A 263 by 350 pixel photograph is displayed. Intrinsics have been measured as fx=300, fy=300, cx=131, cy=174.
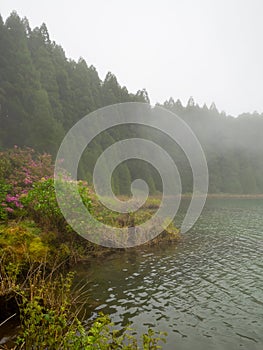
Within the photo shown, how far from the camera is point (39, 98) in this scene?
50125 millimetres

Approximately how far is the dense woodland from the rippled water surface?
3389cm

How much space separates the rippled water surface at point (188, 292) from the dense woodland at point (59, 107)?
33.9 m

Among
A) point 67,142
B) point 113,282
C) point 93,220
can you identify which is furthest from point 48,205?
point 67,142

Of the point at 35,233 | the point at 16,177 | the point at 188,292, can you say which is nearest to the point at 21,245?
the point at 35,233

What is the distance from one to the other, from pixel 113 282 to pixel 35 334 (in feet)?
23.7

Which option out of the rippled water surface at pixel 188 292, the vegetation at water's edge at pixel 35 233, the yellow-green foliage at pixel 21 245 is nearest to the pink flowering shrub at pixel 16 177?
the vegetation at water's edge at pixel 35 233

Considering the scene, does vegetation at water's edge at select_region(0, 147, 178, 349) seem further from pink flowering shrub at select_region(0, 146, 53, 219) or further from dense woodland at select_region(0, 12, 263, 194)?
dense woodland at select_region(0, 12, 263, 194)

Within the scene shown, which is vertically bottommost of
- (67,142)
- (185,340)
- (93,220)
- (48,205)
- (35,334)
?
(185,340)

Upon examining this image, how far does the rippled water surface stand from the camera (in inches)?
357

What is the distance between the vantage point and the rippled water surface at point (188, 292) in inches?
357

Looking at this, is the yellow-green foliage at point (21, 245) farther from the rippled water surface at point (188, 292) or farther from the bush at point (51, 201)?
the bush at point (51, 201)

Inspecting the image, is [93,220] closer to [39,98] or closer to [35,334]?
[35,334]

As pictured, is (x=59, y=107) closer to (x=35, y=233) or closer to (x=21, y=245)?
(x=35, y=233)

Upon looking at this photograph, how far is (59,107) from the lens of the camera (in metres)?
59.8
